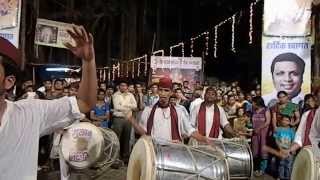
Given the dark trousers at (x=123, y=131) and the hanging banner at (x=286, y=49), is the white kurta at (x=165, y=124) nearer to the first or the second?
the hanging banner at (x=286, y=49)

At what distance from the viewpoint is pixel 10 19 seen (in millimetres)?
12633

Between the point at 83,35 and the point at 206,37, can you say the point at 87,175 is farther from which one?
the point at 206,37

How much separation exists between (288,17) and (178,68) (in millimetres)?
7513

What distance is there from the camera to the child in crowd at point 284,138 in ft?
33.1

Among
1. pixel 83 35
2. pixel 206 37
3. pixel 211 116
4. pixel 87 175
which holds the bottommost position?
pixel 87 175

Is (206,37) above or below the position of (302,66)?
above

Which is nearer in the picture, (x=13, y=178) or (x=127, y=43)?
(x=13, y=178)

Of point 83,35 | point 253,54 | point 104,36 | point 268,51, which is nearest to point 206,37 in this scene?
point 253,54

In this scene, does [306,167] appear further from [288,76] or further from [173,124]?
[288,76]

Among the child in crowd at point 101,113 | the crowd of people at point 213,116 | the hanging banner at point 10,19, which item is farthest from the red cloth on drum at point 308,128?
the hanging banner at point 10,19

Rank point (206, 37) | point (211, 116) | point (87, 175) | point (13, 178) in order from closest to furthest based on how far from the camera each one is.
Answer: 1. point (13, 178)
2. point (211, 116)
3. point (87, 175)
4. point (206, 37)

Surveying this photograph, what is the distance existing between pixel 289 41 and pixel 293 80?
736mm

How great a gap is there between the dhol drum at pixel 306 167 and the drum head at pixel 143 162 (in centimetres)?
135

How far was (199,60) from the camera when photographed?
64.1ft
